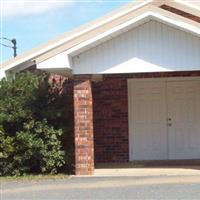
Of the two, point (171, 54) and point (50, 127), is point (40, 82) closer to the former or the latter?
point (50, 127)

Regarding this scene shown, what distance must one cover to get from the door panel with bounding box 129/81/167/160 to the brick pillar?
3304 mm

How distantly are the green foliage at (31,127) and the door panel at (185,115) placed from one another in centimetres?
372

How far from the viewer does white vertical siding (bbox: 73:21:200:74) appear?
15.0m

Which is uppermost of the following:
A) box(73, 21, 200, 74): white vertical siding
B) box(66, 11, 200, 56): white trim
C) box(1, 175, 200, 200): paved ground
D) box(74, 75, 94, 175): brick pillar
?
box(66, 11, 200, 56): white trim

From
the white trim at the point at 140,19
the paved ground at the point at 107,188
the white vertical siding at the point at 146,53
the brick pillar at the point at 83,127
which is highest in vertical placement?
the white trim at the point at 140,19

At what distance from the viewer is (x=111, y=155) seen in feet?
59.2

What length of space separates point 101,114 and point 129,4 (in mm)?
3254

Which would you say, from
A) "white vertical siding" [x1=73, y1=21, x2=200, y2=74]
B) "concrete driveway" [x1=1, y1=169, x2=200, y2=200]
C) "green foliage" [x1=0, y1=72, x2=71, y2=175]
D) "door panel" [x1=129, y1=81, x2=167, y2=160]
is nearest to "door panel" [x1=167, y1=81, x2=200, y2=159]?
"door panel" [x1=129, y1=81, x2=167, y2=160]

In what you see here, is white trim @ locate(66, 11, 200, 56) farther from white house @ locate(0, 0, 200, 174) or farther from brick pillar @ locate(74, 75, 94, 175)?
brick pillar @ locate(74, 75, 94, 175)

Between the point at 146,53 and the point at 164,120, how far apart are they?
3.69 meters

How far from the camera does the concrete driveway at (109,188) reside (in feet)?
38.2

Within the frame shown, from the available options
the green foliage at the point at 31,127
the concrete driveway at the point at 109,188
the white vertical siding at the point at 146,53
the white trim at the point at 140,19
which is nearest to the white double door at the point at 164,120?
the green foliage at the point at 31,127

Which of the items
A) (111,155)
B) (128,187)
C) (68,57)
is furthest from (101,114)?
(128,187)

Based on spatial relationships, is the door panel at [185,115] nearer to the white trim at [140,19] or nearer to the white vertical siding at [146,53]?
the white vertical siding at [146,53]
